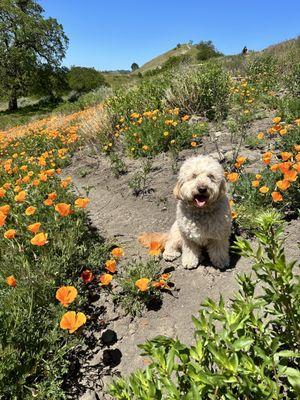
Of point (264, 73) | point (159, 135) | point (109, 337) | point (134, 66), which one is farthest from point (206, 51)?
point (134, 66)

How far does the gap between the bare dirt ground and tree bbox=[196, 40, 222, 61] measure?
31.7 metres

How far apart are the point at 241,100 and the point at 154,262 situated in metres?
6.16

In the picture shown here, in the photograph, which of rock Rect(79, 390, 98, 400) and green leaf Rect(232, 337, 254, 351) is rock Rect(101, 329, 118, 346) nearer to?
rock Rect(79, 390, 98, 400)

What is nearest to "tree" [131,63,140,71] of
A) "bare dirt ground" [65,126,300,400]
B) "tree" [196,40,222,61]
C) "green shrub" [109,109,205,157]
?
"tree" [196,40,222,61]

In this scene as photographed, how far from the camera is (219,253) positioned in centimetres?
416

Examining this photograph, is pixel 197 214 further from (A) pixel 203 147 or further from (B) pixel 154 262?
(A) pixel 203 147

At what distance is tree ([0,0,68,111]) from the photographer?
30266 millimetres

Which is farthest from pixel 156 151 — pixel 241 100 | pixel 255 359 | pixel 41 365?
pixel 255 359

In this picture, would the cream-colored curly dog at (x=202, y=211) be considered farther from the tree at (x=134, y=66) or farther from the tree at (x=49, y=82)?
the tree at (x=134, y=66)

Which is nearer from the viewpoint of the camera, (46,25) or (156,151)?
(156,151)

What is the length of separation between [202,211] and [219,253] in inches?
22.7

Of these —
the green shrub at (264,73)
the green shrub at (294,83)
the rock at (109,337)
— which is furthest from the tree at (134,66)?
the rock at (109,337)

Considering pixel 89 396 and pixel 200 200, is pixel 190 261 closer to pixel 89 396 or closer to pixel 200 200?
pixel 200 200

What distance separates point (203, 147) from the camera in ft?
24.1
